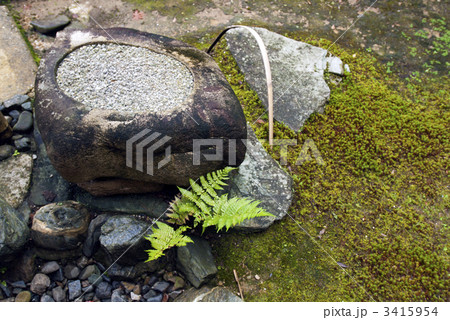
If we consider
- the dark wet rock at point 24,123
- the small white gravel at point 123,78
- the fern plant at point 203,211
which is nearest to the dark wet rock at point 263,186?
the fern plant at point 203,211

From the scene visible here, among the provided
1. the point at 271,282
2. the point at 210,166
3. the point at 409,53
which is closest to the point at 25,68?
the point at 210,166

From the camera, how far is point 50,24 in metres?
5.61

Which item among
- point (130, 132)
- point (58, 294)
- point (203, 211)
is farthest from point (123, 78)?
point (58, 294)

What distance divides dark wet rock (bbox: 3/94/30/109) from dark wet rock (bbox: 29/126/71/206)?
889 mm

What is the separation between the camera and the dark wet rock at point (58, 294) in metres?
3.30

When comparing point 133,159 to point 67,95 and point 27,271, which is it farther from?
point 27,271

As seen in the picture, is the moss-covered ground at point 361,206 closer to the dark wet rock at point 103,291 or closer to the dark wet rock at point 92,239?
the dark wet rock at point 103,291

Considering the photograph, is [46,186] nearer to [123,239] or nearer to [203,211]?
[123,239]

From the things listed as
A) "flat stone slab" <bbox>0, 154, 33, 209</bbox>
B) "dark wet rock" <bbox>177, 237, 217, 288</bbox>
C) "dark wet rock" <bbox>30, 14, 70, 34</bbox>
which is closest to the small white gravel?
"flat stone slab" <bbox>0, 154, 33, 209</bbox>

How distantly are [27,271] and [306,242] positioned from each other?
2.74 metres

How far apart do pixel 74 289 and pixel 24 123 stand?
2159mm

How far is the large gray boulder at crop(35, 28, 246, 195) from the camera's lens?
3.07m

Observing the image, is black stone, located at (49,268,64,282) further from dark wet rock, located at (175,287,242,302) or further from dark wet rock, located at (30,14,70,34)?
dark wet rock, located at (30,14,70,34)

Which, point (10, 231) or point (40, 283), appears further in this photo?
point (40, 283)
